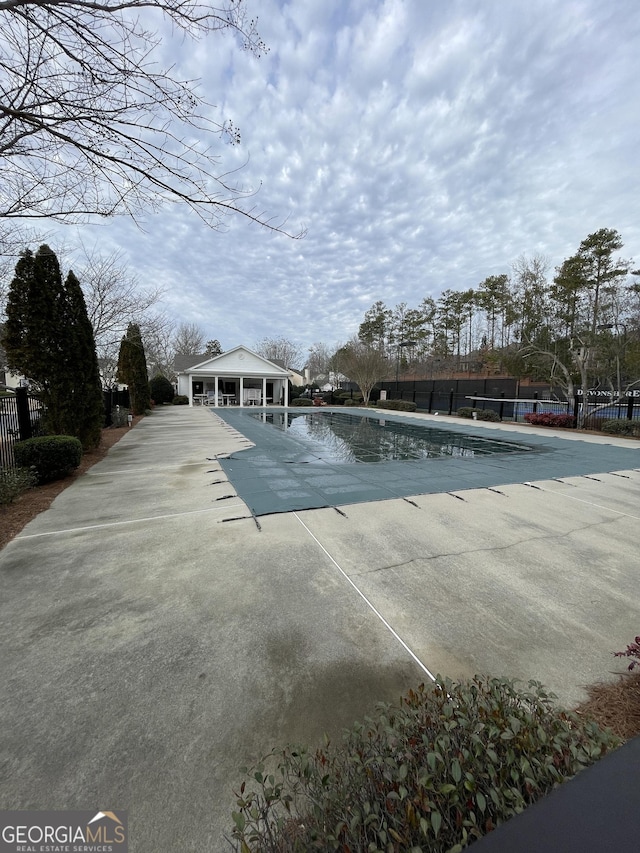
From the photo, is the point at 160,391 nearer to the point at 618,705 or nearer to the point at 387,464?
the point at 387,464

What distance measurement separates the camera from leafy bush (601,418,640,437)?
11.5 meters

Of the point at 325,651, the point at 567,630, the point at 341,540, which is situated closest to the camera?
the point at 325,651

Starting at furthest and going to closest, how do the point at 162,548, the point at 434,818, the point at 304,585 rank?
the point at 162,548 < the point at 304,585 < the point at 434,818

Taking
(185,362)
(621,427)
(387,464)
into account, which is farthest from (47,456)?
(185,362)

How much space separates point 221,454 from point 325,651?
6032mm

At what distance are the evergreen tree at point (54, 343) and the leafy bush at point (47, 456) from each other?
1.81 meters

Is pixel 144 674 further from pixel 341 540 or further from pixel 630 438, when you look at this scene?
pixel 630 438

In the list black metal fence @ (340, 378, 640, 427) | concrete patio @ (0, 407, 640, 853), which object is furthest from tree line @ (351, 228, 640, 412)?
concrete patio @ (0, 407, 640, 853)

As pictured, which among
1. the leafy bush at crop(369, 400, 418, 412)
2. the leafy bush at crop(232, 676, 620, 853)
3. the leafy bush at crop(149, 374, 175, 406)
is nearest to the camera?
the leafy bush at crop(232, 676, 620, 853)

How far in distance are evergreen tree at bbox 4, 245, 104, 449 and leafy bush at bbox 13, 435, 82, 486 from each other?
1.81 m

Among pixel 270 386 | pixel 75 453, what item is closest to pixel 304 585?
pixel 75 453

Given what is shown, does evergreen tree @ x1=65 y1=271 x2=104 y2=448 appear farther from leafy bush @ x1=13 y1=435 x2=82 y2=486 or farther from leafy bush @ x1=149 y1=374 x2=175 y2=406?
leafy bush @ x1=149 y1=374 x2=175 y2=406

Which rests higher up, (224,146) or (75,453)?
(224,146)

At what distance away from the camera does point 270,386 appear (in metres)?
30.3
